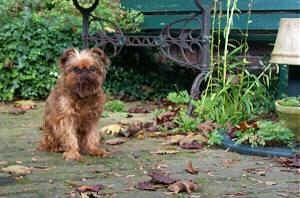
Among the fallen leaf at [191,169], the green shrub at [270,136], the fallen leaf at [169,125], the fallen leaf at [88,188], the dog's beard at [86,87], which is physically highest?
the dog's beard at [86,87]

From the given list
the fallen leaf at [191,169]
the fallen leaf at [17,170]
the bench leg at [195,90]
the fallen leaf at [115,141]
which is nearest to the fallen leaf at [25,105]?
the bench leg at [195,90]

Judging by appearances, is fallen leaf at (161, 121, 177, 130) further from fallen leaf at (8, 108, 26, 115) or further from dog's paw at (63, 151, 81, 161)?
fallen leaf at (8, 108, 26, 115)

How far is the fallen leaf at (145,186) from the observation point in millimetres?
4273

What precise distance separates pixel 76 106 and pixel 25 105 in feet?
9.71

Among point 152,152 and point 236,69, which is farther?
point 236,69

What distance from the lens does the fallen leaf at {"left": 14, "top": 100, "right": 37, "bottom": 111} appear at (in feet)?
26.7

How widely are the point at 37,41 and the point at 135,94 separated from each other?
1.49 meters

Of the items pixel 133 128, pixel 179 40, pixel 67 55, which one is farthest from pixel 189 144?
pixel 179 40

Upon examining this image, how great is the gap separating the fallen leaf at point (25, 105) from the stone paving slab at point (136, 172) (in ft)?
6.05

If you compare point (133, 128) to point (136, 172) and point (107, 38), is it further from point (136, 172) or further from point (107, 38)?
point (107, 38)

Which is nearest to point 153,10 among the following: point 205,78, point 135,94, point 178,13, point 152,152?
point 178,13

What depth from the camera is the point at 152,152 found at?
562cm

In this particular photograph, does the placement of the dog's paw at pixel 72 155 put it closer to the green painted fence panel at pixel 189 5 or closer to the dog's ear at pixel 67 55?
the dog's ear at pixel 67 55

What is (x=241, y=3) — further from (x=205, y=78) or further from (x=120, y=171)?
(x=120, y=171)
